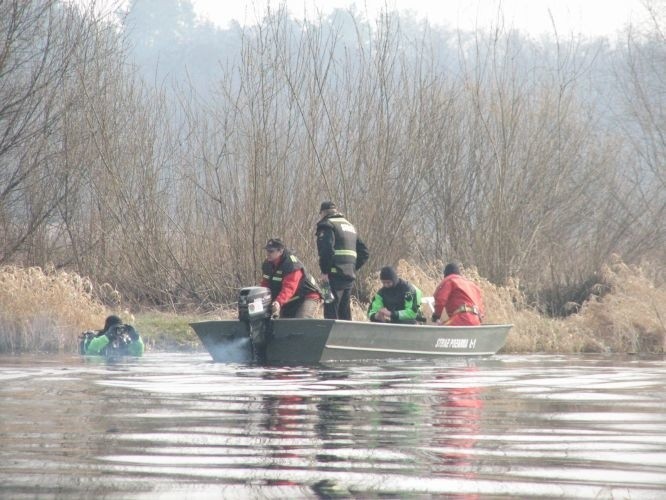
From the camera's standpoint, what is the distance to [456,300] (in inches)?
768

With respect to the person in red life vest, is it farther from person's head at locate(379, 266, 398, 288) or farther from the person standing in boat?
the person standing in boat

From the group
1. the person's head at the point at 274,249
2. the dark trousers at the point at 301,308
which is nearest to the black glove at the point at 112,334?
the dark trousers at the point at 301,308

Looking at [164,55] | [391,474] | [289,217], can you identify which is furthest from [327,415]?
[164,55]

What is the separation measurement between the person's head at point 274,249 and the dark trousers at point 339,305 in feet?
4.01

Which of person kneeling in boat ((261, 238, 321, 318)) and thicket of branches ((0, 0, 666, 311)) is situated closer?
person kneeling in boat ((261, 238, 321, 318))

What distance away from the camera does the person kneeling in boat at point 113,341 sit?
18.7 m

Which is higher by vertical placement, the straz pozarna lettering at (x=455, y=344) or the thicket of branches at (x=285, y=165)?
the thicket of branches at (x=285, y=165)

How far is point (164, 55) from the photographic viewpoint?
187375 millimetres

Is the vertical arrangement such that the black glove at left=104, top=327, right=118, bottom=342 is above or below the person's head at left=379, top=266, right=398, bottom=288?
below

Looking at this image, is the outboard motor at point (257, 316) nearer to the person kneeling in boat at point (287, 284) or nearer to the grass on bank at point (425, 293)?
the person kneeling in boat at point (287, 284)

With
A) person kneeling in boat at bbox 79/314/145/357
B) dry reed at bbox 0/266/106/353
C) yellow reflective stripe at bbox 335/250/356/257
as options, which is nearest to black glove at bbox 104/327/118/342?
person kneeling in boat at bbox 79/314/145/357

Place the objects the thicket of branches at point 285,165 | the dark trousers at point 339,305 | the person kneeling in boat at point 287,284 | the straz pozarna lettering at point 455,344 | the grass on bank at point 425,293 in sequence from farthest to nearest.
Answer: the thicket of branches at point 285,165
the grass on bank at point 425,293
the dark trousers at point 339,305
the straz pozarna lettering at point 455,344
the person kneeling in boat at point 287,284

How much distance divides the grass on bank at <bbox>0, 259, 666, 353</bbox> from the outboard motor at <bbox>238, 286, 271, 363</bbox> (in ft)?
15.7

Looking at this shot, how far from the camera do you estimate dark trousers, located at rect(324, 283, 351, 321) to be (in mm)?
18750
